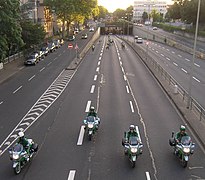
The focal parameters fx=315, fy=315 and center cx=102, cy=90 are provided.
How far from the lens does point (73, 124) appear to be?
68.7 feet

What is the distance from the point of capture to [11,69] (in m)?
44.0

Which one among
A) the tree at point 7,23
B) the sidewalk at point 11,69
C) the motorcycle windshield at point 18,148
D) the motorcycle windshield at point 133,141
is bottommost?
the sidewalk at point 11,69

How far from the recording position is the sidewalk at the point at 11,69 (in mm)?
38578

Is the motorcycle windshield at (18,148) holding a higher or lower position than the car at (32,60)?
higher

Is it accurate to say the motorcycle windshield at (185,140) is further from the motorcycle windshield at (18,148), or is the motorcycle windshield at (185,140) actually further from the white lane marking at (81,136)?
the motorcycle windshield at (18,148)

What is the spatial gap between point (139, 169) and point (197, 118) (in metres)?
8.81

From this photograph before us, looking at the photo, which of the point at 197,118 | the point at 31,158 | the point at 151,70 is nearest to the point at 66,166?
the point at 31,158

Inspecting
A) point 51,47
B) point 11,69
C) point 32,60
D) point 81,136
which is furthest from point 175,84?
point 51,47

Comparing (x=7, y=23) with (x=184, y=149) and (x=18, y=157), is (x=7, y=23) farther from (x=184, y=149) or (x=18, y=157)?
(x=184, y=149)

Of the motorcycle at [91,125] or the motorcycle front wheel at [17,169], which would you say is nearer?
the motorcycle front wheel at [17,169]

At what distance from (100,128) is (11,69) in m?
27.5

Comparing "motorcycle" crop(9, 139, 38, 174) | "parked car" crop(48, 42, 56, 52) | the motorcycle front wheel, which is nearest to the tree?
"motorcycle" crop(9, 139, 38, 174)

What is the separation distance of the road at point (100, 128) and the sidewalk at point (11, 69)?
Result: 2162mm

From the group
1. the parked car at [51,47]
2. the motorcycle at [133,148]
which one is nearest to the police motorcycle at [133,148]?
the motorcycle at [133,148]
